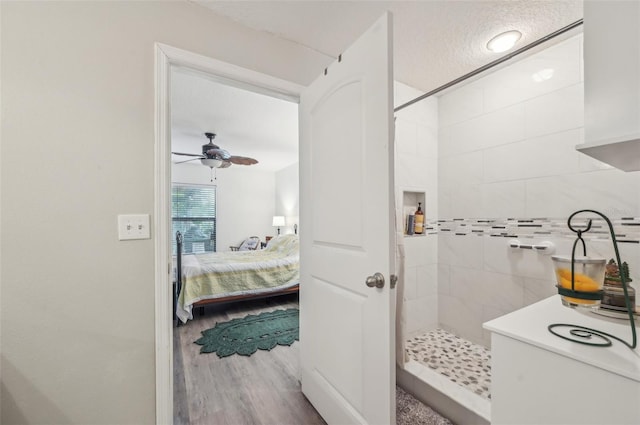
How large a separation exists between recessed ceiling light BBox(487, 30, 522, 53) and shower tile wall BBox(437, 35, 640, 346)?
0.28m

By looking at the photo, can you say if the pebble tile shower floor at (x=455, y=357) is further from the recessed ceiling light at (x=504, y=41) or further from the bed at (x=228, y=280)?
the recessed ceiling light at (x=504, y=41)

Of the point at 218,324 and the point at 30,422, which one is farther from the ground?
the point at 30,422

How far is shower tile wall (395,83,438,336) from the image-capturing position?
2.24m

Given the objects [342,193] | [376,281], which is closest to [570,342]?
[376,281]

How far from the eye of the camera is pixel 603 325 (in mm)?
888

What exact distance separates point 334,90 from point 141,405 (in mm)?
1853

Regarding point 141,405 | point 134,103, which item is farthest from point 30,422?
point 134,103

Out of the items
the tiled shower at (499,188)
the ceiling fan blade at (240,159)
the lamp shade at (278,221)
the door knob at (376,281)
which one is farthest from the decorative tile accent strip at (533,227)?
the lamp shade at (278,221)

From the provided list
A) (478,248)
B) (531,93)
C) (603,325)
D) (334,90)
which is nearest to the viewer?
(603,325)

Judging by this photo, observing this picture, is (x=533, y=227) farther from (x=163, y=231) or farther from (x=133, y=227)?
(x=133, y=227)

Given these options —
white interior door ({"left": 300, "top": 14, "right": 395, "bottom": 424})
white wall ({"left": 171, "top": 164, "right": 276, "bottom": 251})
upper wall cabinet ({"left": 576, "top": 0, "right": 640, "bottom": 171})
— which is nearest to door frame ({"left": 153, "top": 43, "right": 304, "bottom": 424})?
white interior door ({"left": 300, "top": 14, "right": 395, "bottom": 424})

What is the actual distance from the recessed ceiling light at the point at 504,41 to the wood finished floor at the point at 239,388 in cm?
264

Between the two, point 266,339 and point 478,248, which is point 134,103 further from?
point 478,248

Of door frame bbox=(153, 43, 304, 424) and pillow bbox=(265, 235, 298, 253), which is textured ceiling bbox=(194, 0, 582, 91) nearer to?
door frame bbox=(153, 43, 304, 424)
